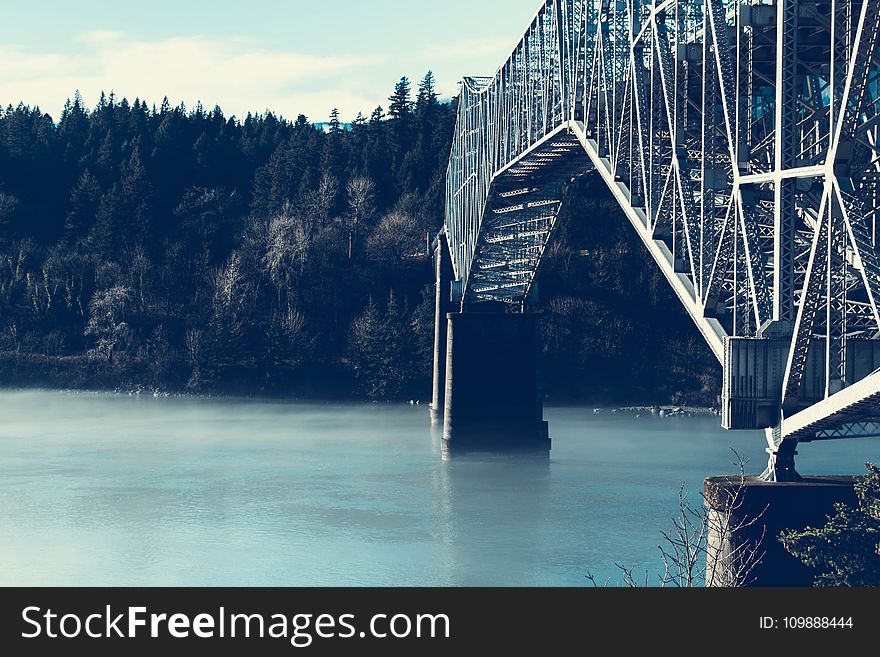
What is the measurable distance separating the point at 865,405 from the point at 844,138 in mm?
3973

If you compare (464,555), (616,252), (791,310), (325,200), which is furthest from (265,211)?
(791,310)

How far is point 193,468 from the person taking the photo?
49375mm

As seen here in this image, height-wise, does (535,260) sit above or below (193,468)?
above

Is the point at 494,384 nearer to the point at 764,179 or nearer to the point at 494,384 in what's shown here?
the point at 494,384

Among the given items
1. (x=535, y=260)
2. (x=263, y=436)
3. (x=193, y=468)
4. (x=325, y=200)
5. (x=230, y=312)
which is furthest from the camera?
(x=325, y=200)

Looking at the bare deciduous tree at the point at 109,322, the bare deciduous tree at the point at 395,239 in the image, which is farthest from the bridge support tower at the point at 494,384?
the bare deciduous tree at the point at 109,322

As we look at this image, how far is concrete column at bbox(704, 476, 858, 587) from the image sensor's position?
858 inches

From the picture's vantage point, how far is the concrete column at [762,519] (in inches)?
858

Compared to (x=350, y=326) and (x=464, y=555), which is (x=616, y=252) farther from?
(x=464, y=555)

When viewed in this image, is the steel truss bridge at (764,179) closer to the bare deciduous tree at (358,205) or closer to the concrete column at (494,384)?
the concrete column at (494,384)

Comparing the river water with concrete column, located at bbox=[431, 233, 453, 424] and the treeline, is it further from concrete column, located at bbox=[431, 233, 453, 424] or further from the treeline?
the treeline

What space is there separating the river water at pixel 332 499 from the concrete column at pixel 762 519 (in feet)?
24.0

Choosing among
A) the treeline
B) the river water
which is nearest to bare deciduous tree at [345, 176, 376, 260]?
the treeline

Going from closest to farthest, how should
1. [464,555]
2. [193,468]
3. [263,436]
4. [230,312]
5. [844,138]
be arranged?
1. [844,138]
2. [464,555]
3. [193,468]
4. [263,436]
5. [230,312]
